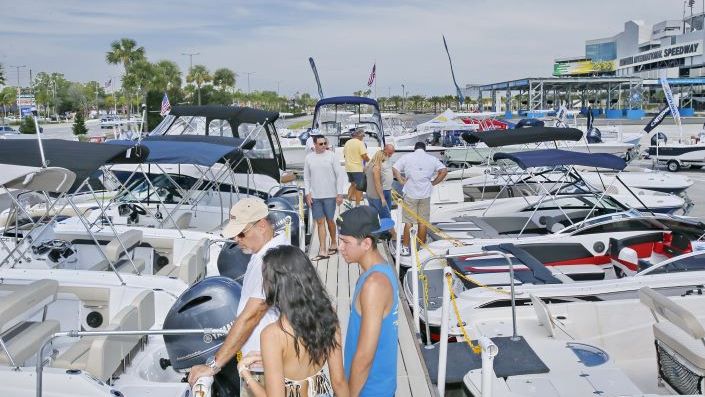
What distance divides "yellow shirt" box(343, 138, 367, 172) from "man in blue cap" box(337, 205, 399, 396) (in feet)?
24.7

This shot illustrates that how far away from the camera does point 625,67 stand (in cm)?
9231

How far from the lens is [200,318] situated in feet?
14.3

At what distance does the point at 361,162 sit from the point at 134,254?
5026 mm

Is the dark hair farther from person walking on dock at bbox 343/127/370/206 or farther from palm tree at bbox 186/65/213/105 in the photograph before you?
palm tree at bbox 186/65/213/105

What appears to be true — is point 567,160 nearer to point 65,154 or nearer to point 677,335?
point 677,335

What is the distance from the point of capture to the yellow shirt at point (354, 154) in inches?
420

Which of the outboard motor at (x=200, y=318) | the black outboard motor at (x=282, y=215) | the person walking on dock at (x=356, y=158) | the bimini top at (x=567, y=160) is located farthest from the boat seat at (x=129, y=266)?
the bimini top at (x=567, y=160)

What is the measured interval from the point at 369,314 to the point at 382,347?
25 cm

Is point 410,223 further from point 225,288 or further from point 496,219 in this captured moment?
point 225,288

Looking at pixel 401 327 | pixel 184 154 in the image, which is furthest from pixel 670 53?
pixel 401 327

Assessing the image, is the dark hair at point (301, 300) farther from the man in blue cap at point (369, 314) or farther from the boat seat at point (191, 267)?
the boat seat at point (191, 267)

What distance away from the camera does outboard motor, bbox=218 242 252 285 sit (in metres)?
6.24

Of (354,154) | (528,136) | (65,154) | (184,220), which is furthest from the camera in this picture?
(354,154)

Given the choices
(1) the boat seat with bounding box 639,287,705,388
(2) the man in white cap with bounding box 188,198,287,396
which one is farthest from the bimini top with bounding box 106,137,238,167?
(1) the boat seat with bounding box 639,287,705,388
